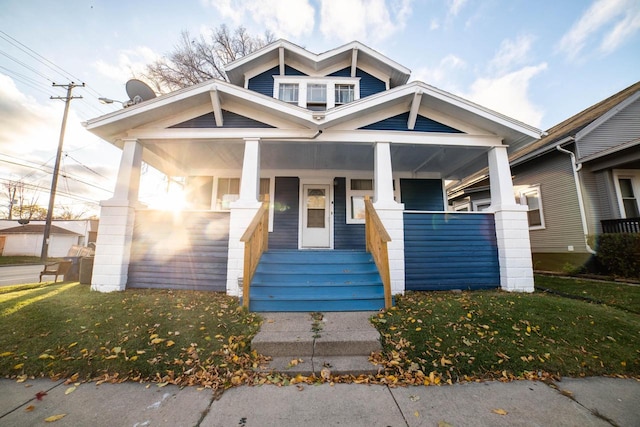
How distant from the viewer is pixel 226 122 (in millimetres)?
5527

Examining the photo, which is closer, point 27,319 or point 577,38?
point 27,319

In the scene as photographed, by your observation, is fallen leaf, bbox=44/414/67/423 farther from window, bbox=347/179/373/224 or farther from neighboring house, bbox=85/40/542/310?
window, bbox=347/179/373/224

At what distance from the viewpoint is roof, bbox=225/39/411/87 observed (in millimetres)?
7449

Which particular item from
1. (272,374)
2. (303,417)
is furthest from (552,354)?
(272,374)

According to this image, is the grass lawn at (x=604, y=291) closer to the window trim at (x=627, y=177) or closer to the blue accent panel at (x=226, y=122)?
the window trim at (x=627, y=177)

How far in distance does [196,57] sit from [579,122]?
682 inches

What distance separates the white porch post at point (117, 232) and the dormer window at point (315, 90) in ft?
15.2

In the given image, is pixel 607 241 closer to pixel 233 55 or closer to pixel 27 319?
pixel 27 319

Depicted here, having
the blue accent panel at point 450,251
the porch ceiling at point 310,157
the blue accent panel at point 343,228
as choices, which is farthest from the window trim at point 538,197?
the blue accent panel at point 343,228

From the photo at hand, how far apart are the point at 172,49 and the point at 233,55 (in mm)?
2928

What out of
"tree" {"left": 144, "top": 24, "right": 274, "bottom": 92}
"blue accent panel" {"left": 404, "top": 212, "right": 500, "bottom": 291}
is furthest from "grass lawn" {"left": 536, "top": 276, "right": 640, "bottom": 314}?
"tree" {"left": 144, "top": 24, "right": 274, "bottom": 92}

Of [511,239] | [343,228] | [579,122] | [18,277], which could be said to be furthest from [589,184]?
[18,277]

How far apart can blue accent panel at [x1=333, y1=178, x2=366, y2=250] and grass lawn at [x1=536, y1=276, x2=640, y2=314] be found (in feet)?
14.8

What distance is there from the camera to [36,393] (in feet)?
7.13
